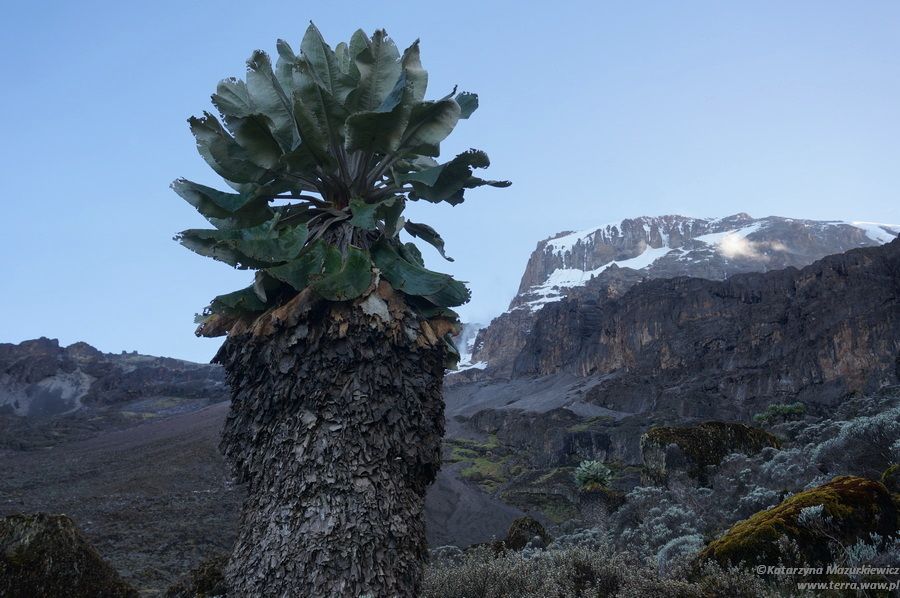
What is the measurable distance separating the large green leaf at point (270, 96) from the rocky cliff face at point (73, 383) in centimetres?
11069

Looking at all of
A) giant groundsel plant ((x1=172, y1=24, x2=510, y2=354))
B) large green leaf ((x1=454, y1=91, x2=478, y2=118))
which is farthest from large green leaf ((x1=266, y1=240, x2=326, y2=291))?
large green leaf ((x1=454, y1=91, x2=478, y2=118))

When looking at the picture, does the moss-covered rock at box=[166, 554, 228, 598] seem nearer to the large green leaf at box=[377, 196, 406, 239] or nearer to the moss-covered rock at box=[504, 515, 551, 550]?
the large green leaf at box=[377, 196, 406, 239]

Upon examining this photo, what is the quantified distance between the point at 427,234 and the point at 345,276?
1636mm

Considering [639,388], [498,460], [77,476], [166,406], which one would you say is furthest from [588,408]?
[166,406]

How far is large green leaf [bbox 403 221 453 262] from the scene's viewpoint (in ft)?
19.9

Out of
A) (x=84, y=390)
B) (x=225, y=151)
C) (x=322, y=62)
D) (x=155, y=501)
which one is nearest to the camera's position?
(x=225, y=151)

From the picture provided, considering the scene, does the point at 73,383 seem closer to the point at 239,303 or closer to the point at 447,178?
the point at 239,303

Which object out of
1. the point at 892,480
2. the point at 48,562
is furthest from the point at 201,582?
the point at 892,480

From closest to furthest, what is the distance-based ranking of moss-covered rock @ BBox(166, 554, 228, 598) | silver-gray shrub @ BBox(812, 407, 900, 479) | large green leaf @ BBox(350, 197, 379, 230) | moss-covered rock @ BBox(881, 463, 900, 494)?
1. large green leaf @ BBox(350, 197, 379, 230)
2. moss-covered rock @ BBox(166, 554, 228, 598)
3. moss-covered rock @ BBox(881, 463, 900, 494)
4. silver-gray shrub @ BBox(812, 407, 900, 479)

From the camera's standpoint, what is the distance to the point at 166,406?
105438 millimetres

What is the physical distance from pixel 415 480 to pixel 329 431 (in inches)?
29.9

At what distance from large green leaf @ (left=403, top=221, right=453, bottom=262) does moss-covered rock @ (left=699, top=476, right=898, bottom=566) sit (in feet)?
14.0

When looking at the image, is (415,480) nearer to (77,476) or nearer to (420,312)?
(420,312)

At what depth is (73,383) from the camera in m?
114
